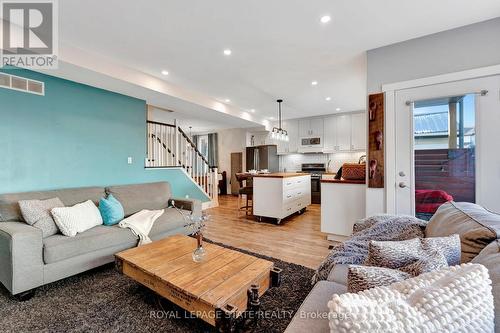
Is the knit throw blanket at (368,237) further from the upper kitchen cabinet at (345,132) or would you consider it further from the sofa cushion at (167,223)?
the upper kitchen cabinet at (345,132)

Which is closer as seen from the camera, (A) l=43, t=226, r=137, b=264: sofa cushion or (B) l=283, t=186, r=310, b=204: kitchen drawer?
(A) l=43, t=226, r=137, b=264: sofa cushion

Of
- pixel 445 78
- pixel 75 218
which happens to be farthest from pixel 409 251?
pixel 75 218

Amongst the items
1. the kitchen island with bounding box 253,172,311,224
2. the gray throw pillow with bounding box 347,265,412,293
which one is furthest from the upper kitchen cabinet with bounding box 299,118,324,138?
the gray throw pillow with bounding box 347,265,412,293

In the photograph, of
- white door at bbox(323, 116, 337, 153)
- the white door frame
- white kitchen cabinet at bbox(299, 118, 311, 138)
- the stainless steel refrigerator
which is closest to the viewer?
the white door frame

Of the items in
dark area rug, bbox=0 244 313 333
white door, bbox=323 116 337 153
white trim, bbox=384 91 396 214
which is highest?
white door, bbox=323 116 337 153

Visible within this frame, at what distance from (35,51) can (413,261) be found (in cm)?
404

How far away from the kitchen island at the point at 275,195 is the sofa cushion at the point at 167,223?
160cm

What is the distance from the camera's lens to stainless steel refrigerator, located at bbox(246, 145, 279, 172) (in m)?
7.11

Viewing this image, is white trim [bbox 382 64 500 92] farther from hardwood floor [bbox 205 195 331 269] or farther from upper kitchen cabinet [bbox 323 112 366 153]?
upper kitchen cabinet [bbox 323 112 366 153]

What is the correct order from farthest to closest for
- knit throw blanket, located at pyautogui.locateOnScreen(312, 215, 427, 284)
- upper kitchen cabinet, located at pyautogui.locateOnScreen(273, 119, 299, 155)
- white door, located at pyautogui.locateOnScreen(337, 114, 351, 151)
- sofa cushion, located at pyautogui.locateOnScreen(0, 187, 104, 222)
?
upper kitchen cabinet, located at pyautogui.locateOnScreen(273, 119, 299, 155), white door, located at pyautogui.locateOnScreen(337, 114, 351, 151), sofa cushion, located at pyautogui.locateOnScreen(0, 187, 104, 222), knit throw blanket, located at pyautogui.locateOnScreen(312, 215, 427, 284)

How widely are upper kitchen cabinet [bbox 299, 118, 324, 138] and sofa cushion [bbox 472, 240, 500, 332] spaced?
590cm

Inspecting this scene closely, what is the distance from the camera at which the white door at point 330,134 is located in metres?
6.36

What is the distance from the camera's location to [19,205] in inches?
90.0

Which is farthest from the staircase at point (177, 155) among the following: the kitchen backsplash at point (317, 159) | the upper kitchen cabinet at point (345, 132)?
the upper kitchen cabinet at point (345, 132)
